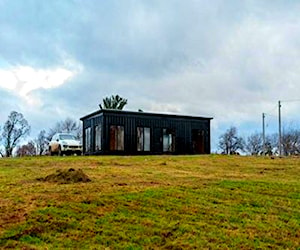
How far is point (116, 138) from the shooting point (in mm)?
29609

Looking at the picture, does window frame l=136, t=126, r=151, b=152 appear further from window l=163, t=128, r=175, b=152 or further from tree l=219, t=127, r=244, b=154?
tree l=219, t=127, r=244, b=154

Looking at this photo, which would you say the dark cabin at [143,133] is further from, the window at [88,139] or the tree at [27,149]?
the tree at [27,149]

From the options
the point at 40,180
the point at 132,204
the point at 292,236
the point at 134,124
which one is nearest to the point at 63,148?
the point at 134,124

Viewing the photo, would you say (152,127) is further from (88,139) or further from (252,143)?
(252,143)

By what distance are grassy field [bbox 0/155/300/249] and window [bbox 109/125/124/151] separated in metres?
16.8

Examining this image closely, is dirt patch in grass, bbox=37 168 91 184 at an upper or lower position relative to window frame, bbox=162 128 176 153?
lower

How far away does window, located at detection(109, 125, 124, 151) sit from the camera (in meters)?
29.5

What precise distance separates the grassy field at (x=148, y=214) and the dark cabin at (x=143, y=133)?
16777mm

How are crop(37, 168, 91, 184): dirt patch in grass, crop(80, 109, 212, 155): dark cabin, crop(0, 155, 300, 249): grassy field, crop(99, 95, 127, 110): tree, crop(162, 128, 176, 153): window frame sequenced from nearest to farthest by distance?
crop(0, 155, 300, 249): grassy field
crop(37, 168, 91, 184): dirt patch in grass
crop(80, 109, 212, 155): dark cabin
crop(162, 128, 176, 153): window frame
crop(99, 95, 127, 110): tree

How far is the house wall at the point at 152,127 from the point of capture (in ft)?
96.0

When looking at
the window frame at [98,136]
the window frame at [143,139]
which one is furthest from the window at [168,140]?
the window frame at [98,136]

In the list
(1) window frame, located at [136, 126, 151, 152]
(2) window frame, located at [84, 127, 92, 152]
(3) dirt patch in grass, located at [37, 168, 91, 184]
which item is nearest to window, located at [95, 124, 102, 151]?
(2) window frame, located at [84, 127, 92, 152]

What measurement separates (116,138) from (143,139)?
1.94 metres

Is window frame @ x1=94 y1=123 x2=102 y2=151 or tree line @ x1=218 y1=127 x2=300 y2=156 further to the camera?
tree line @ x1=218 y1=127 x2=300 y2=156
